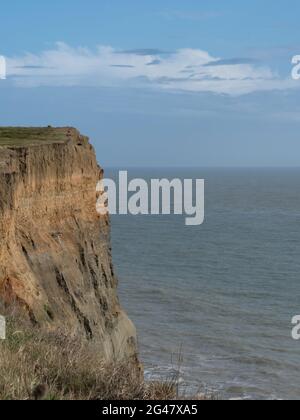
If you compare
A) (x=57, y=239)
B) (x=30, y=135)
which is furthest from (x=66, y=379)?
(x=30, y=135)

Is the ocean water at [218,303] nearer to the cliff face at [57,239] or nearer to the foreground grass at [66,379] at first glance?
the cliff face at [57,239]

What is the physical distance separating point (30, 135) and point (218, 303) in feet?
54.2

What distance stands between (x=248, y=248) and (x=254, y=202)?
143 ft

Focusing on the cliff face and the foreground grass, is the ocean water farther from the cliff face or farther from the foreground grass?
the foreground grass

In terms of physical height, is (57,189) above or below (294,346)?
above

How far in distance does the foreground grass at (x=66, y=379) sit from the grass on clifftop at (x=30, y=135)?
480 inches

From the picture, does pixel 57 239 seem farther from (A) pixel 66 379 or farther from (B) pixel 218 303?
(B) pixel 218 303

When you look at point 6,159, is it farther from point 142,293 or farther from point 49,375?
point 142,293

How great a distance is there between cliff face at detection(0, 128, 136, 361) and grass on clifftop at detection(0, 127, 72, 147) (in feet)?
0.10

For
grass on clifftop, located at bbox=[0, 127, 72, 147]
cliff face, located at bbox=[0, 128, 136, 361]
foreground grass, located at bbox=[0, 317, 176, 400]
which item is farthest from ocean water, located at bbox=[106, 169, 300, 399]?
grass on clifftop, located at bbox=[0, 127, 72, 147]

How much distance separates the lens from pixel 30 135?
20828mm

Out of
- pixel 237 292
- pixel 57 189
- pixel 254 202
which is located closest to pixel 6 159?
pixel 57 189

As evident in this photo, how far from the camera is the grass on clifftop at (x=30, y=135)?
60.5 feet
